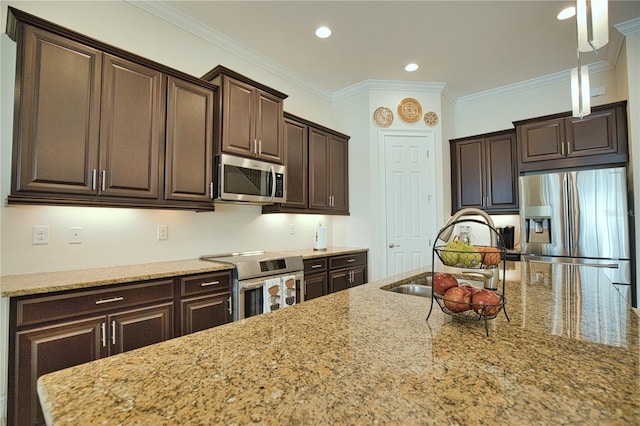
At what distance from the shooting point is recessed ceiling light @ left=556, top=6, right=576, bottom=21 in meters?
2.71

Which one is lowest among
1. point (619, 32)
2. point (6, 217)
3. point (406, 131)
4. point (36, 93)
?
point (6, 217)

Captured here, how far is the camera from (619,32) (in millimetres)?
2955

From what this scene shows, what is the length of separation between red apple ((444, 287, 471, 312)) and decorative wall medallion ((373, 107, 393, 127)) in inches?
137

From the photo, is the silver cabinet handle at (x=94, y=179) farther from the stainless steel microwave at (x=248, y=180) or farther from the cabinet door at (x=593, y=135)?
the cabinet door at (x=593, y=135)

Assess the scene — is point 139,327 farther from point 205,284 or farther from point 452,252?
point 452,252

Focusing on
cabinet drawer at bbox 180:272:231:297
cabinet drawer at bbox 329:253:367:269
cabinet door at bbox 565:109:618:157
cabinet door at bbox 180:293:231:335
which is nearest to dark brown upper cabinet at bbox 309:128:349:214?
cabinet drawer at bbox 329:253:367:269

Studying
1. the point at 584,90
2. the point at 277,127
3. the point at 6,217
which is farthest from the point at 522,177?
the point at 6,217

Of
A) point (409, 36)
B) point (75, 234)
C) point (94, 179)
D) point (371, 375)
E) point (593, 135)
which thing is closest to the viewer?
point (371, 375)

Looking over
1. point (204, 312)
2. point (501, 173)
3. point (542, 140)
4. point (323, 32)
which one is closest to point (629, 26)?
point (542, 140)

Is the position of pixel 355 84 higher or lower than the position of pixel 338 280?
higher

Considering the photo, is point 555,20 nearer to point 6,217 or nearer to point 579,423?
point 579,423

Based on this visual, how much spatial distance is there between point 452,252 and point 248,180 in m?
2.15

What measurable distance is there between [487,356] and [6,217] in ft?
8.55

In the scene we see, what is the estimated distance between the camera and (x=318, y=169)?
3768 millimetres
